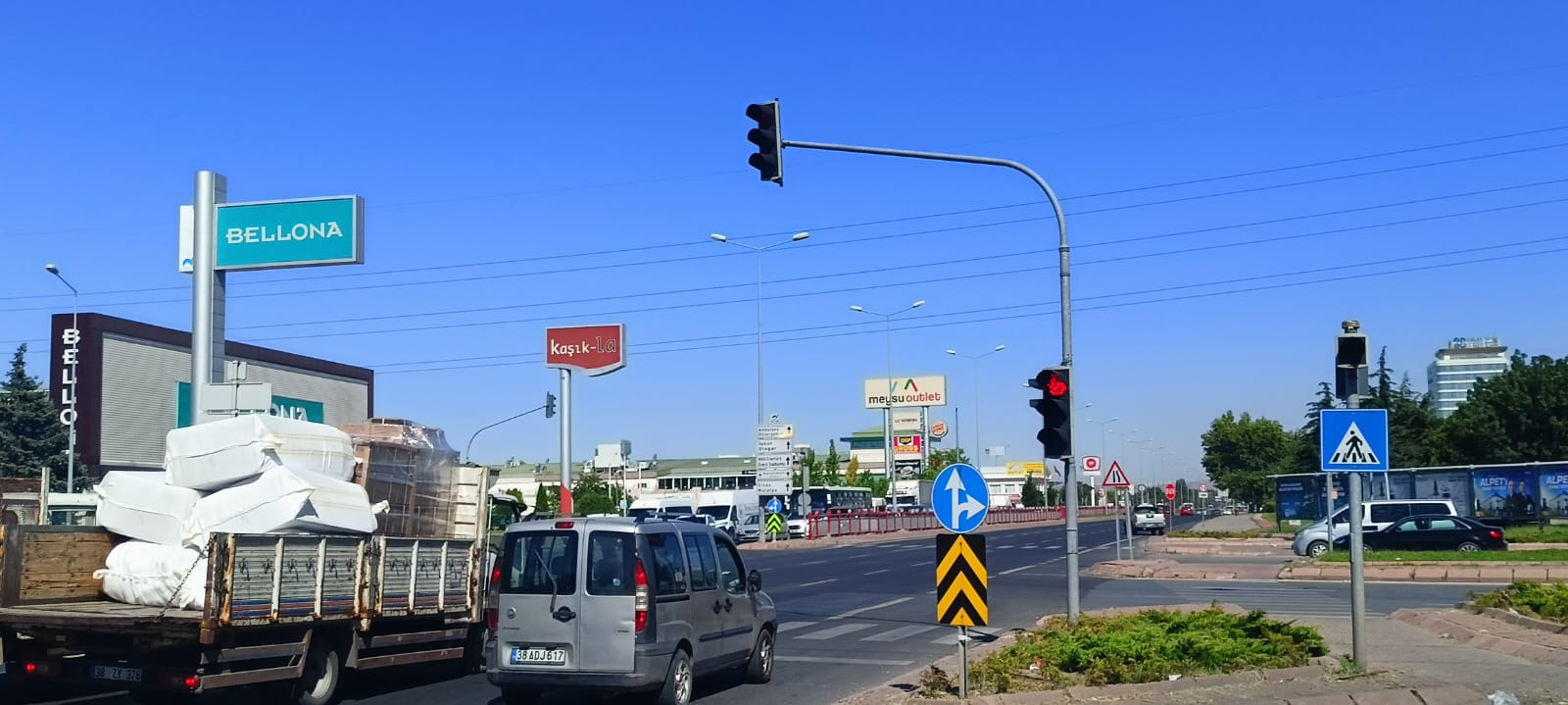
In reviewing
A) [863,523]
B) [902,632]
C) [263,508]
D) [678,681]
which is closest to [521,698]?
[678,681]

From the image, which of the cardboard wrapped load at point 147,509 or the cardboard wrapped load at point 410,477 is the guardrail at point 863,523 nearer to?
the cardboard wrapped load at point 410,477

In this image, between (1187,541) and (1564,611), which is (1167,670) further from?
(1187,541)

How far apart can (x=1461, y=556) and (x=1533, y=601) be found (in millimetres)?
15750

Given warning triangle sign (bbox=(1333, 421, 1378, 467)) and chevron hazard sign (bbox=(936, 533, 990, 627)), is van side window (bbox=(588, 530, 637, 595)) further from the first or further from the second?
warning triangle sign (bbox=(1333, 421, 1378, 467))

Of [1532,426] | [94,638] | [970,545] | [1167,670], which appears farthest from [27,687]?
[1532,426]

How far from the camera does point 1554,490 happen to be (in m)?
42.7

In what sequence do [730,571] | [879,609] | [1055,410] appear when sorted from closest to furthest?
1. [730,571]
2. [1055,410]
3. [879,609]

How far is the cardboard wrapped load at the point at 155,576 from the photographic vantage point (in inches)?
444

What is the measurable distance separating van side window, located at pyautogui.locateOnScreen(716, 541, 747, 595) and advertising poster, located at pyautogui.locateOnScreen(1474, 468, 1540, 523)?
123 ft

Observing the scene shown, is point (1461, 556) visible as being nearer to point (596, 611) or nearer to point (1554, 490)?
point (1554, 490)

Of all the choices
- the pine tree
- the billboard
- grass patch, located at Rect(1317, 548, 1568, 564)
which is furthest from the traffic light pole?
the billboard

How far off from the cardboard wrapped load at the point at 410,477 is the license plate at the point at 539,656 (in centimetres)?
266

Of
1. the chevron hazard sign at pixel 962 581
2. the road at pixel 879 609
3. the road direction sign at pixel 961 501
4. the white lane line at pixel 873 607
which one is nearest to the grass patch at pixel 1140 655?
the chevron hazard sign at pixel 962 581

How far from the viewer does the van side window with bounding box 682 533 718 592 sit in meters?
12.8
